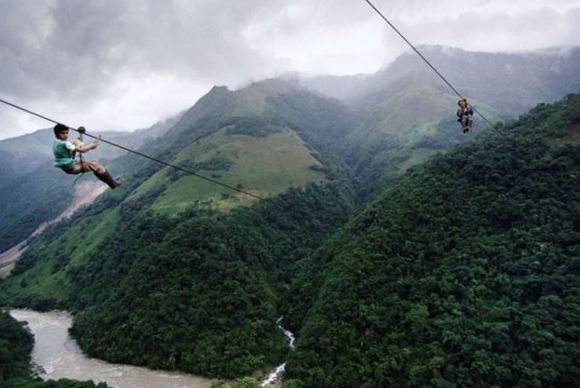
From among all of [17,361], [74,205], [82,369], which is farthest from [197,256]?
[74,205]

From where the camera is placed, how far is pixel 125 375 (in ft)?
159

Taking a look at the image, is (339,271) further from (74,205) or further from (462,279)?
(74,205)

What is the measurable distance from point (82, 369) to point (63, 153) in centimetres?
4726

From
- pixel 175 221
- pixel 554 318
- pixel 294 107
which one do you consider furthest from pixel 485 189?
pixel 294 107

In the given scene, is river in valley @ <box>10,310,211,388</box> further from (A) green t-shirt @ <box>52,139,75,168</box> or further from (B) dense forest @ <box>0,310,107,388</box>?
(A) green t-shirt @ <box>52,139,75,168</box>

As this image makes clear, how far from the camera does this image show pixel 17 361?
50.3 meters

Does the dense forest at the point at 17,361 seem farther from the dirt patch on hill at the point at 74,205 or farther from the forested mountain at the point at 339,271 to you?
the dirt patch on hill at the point at 74,205

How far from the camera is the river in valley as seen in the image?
153 ft

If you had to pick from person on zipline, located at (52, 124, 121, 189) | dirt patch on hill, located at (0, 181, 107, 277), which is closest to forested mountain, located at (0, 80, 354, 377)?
dirt patch on hill, located at (0, 181, 107, 277)

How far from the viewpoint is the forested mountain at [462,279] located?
38.8 m

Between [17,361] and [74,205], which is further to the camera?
[74,205]

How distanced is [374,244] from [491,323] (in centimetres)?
1721

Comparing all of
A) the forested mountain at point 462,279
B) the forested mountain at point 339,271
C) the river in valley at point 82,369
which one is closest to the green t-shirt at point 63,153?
the forested mountain at point 462,279

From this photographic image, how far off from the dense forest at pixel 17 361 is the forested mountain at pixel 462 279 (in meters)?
20.7
